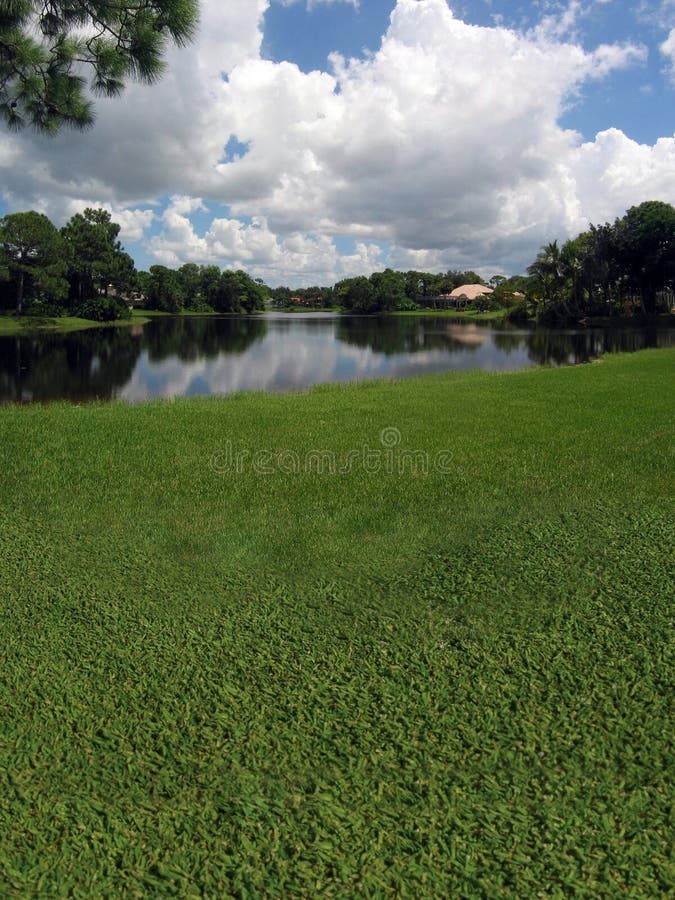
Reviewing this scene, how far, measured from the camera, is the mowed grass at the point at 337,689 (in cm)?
198

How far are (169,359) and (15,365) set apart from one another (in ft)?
22.7

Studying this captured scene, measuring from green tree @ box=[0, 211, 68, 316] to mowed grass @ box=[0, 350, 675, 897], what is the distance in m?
49.4

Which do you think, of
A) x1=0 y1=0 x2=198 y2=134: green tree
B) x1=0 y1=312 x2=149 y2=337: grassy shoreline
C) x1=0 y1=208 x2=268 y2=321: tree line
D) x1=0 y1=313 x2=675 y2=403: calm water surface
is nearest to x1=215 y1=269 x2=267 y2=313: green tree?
x1=0 y1=208 x2=268 y2=321: tree line

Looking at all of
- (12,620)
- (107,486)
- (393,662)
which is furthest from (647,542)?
(107,486)

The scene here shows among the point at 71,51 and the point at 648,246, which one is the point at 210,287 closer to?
the point at 648,246

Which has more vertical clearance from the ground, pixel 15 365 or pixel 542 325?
pixel 542 325

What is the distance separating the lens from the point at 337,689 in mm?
2801

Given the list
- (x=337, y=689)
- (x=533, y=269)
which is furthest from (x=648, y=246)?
(x=337, y=689)

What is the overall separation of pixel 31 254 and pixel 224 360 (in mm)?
30499

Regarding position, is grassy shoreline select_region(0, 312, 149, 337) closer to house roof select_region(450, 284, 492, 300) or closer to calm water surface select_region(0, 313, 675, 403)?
calm water surface select_region(0, 313, 675, 403)

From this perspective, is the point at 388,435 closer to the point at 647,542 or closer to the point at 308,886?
the point at 647,542

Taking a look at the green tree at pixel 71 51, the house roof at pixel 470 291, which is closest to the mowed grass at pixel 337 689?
the green tree at pixel 71 51

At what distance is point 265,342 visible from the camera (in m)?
40.7

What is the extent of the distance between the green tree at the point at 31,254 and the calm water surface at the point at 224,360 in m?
9.10
